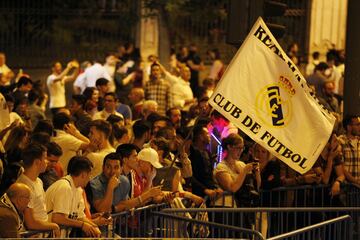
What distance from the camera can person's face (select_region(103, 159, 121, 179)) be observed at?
11.0m

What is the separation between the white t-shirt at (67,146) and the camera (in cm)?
1350

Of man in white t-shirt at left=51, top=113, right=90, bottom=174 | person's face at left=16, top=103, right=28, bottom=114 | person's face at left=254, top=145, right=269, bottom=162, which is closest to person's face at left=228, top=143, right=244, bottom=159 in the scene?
person's face at left=254, top=145, right=269, bottom=162

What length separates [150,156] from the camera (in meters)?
11.8

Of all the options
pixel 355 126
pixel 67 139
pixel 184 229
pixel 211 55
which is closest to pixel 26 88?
pixel 67 139

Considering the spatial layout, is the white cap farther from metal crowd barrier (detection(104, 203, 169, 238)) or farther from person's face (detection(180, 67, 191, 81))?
person's face (detection(180, 67, 191, 81))

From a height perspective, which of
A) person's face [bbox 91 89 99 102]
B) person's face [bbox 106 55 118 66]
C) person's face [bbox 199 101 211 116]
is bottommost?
person's face [bbox 106 55 118 66]

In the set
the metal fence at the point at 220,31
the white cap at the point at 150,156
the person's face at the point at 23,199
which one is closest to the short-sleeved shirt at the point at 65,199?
the person's face at the point at 23,199

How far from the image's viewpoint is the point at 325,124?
1188cm

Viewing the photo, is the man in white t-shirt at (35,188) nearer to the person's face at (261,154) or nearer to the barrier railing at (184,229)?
the barrier railing at (184,229)

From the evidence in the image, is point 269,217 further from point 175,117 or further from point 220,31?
point 220,31

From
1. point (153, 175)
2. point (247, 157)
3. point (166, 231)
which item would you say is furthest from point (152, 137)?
point (166, 231)

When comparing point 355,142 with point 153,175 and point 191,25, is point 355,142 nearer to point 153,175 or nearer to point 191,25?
point 153,175

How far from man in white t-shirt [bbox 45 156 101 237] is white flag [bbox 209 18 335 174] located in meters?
1.54

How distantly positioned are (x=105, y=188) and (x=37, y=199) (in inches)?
42.1
